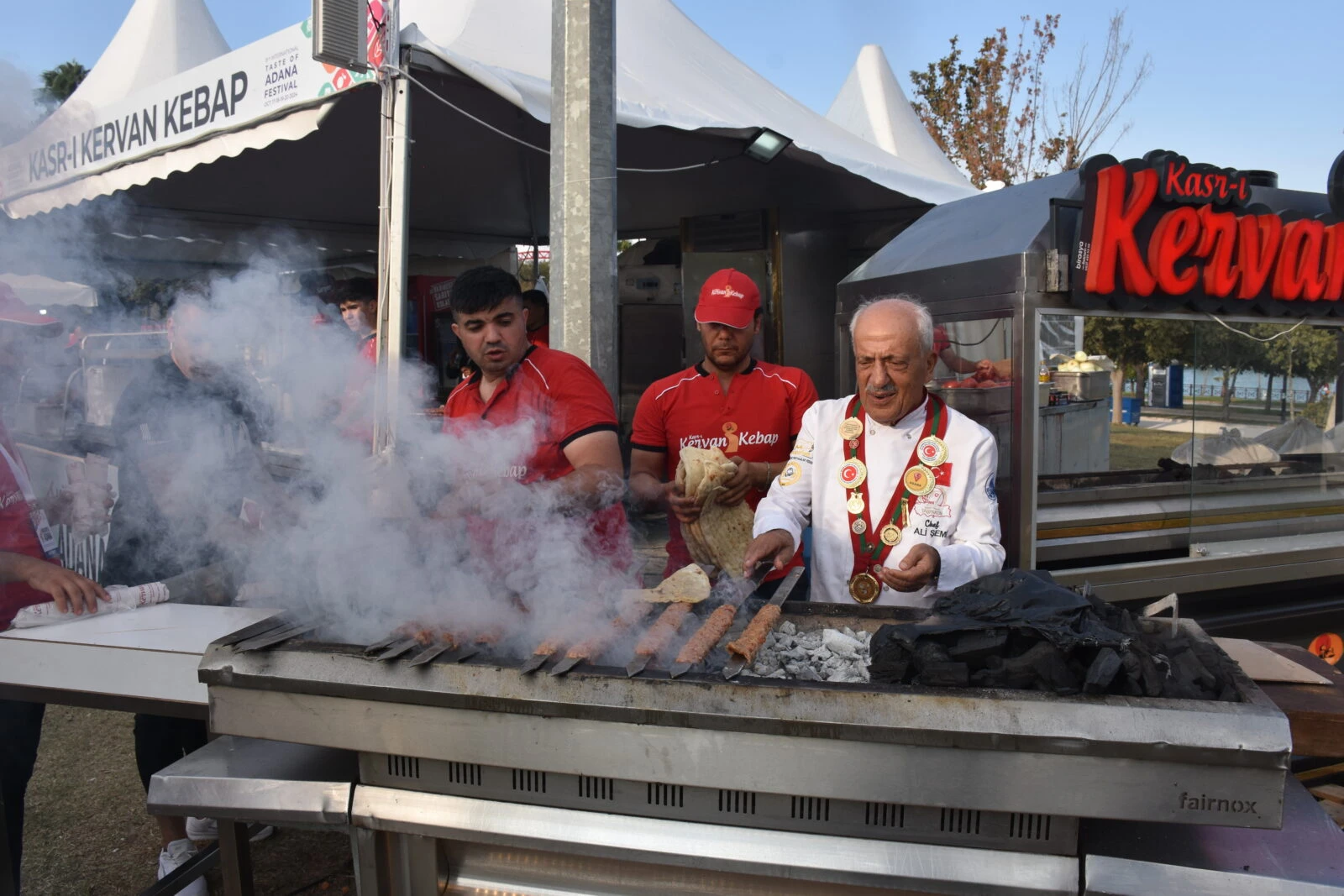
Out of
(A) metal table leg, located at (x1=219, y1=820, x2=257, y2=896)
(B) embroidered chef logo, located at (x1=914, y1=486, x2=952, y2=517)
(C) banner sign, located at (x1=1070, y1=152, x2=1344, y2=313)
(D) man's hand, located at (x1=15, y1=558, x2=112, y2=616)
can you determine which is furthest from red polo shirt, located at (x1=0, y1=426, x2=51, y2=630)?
(C) banner sign, located at (x1=1070, y1=152, x2=1344, y2=313)

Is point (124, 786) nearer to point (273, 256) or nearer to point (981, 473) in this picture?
point (981, 473)

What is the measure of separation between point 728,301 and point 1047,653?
72.3 inches

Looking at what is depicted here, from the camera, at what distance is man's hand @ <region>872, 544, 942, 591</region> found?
2.17 metres

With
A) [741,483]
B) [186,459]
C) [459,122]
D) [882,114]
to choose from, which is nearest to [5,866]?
[186,459]

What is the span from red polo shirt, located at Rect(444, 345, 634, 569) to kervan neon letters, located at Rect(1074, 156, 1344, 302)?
231 centimetres

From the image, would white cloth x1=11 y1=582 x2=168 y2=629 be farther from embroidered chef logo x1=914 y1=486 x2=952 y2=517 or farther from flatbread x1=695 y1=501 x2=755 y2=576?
embroidered chef logo x1=914 y1=486 x2=952 y2=517

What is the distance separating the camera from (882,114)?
409 inches

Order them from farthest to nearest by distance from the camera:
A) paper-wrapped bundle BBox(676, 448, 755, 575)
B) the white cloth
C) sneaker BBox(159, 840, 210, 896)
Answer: sneaker BBox(159, 840, 210, 896), paper-wrapped bundle BBox(676, 448, 755, 575), the white cloth

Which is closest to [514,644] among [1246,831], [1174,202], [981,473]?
[981,473]

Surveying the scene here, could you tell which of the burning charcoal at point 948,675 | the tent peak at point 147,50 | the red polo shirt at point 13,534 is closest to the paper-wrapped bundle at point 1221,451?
the burning charcoal at point 948,675

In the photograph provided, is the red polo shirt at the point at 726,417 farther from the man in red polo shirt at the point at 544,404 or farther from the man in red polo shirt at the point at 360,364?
A: the man in red polo shirt at the point at 360,364

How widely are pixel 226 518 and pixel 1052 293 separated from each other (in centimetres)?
362

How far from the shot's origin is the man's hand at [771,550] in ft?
7.95

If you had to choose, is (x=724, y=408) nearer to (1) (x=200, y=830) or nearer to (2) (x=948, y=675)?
(2) (x=948, y=675)
